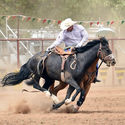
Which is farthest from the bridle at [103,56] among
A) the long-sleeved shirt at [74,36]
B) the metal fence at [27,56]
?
the metal fence at [27,56]

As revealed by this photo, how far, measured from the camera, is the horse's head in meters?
10.2

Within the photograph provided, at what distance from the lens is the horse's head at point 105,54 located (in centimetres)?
1024

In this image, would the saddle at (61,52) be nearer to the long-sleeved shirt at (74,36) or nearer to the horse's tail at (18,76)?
the long-sleeved shirt at (74,36)

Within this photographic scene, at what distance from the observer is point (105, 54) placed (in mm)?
10281

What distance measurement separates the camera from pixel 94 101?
13.1 m

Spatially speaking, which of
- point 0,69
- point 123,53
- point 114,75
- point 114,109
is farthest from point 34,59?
point 123,53

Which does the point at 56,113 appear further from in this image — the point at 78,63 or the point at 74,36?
the point at 74,36

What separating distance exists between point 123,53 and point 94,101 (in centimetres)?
1426

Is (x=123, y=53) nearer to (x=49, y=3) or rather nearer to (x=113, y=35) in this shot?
(x=113, y=35)

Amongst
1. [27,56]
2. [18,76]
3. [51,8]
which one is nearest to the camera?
[18,76]

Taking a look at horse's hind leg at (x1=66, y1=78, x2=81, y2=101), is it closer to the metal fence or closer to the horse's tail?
the horse's tail

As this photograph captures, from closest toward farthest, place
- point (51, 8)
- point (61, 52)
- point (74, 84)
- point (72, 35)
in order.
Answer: point (74, 84) < point (61, 52) < point (72, 35) < point (51, 8)

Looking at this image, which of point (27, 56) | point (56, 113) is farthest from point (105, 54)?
point (27, 56)

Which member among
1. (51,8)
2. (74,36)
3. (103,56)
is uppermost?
(74,36)
